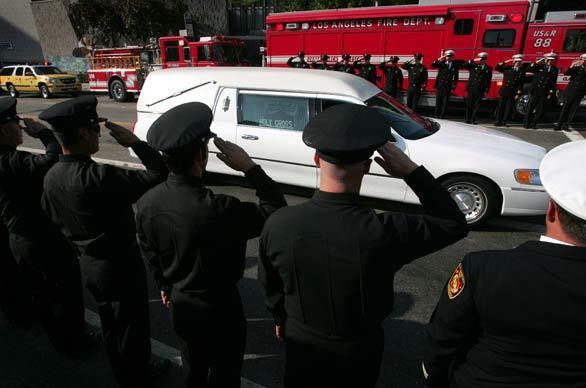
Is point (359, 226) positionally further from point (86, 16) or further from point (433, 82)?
point (86, 16)

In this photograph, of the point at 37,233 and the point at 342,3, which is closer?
the point at 37,233

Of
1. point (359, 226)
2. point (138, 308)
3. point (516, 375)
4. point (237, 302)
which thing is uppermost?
point (359, 226)

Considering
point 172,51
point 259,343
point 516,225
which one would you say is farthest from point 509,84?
point 172,51

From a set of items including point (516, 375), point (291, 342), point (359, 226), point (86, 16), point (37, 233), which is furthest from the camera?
point (86, 16)

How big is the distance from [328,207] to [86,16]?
27637mm

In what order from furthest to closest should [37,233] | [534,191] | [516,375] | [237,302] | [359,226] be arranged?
[534,191]
[37,233]
[237,302]
[359,226]
[516,375]

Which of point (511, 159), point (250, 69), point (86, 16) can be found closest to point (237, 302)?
point (511, 159)

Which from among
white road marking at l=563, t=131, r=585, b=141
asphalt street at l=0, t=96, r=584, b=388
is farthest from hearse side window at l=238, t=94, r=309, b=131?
white road marking at l=563, t=131, r=585, b=141

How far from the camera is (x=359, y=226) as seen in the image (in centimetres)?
140

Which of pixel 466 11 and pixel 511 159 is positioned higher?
pixel 466 11

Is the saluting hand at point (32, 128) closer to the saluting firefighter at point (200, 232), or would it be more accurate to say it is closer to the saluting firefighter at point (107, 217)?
the saluting firefighter at point (107, 217)

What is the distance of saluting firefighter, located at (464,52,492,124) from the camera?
34.5 feet

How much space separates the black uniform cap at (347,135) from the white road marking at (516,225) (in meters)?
4.08

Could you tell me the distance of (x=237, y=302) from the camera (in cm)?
204
